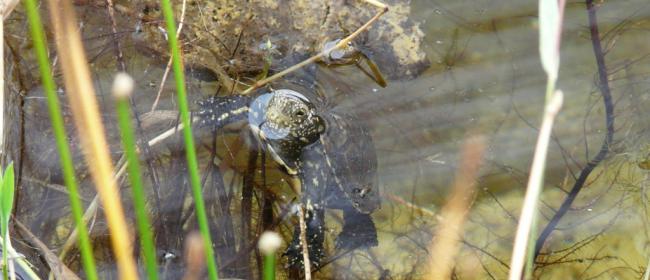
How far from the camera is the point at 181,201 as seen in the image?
306cm

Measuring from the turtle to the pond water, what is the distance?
0.16 feet

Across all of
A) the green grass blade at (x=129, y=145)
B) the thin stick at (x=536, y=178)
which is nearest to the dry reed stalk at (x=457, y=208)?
the thin stick at (x=536, y=178)

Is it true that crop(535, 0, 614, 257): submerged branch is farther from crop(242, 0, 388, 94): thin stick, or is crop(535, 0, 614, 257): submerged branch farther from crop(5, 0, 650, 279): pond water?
crop(242, 0, 388, 94): thin stick

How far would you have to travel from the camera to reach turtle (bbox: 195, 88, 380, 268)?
3195 millimetres

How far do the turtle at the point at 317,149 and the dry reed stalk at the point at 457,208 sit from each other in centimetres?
31

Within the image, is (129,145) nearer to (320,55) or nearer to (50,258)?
(50,258)

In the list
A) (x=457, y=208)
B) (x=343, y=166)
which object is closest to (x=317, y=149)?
(x=343, y=166)

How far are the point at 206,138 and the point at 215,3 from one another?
0.68m

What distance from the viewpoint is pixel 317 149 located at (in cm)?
335

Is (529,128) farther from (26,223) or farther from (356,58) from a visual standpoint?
(26,223)

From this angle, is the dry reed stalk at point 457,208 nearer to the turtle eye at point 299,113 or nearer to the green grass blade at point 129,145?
the turtle eye at point 299,113

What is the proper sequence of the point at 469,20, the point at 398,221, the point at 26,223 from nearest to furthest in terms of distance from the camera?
the point at 26,223, the point at 398,221, the point at 469,20

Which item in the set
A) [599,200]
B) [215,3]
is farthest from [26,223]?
[599,200]

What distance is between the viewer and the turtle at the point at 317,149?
320 cm
